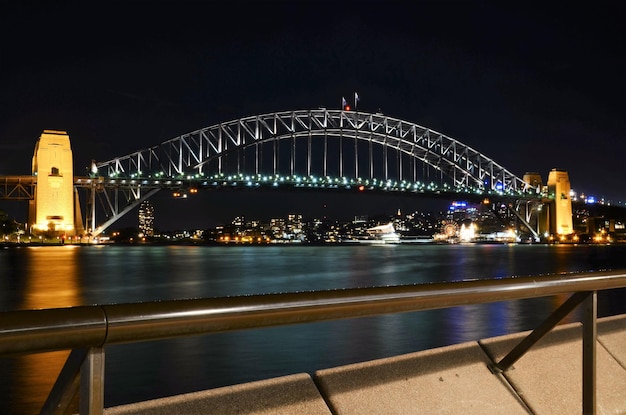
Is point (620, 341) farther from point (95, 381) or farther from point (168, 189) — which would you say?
point (168, 189)

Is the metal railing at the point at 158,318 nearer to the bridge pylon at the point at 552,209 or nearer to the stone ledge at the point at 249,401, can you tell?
the stone ledge at the point at 249,401

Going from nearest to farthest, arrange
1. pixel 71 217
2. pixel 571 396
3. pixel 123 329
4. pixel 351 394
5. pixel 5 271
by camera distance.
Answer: pixel 123 329 → pixel 351 394 → pixel 571 396 → pixel 5 271 → pixel 71 217

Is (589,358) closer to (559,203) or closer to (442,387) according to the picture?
(442,387)

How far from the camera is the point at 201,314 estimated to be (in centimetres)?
181

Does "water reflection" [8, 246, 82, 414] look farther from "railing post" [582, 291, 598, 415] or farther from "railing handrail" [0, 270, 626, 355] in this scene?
"railing post" [582, 291, 598, 415]

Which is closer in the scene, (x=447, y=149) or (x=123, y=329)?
(x=123, y=329)

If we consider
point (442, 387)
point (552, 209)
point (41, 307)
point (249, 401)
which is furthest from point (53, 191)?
point (249, 401)

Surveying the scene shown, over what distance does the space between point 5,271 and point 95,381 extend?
43759 mm

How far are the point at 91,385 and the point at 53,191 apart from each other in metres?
96.9

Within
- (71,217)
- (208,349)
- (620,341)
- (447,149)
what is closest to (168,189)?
(71,217)

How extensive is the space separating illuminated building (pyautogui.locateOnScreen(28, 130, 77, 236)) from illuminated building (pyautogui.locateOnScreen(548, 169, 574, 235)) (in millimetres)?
77665

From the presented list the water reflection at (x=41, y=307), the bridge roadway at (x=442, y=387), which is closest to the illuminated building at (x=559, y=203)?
the water reflection at (x=41, y=307)

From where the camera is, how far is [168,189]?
317ft

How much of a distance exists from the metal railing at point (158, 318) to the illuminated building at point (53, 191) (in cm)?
9565
